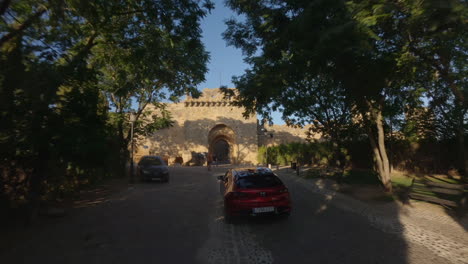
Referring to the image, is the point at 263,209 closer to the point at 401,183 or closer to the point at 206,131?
the point at 401,183

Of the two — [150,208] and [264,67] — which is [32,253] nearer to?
[150,208]

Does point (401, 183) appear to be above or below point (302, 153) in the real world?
below

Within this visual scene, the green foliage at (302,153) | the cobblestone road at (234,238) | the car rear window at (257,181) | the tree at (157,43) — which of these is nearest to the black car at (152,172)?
the tree at (157,43)

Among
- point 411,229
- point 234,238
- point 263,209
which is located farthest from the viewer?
point 263,209

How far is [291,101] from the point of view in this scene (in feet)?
46.6

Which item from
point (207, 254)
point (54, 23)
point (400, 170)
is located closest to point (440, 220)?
point (207, 254)

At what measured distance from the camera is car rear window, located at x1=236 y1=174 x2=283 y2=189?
249 inches

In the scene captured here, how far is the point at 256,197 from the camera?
6156mm

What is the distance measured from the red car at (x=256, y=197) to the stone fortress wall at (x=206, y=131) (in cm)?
2934

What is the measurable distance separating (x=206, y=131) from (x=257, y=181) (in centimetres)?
3028

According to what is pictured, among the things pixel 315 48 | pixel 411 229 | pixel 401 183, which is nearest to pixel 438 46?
pixel 315 48

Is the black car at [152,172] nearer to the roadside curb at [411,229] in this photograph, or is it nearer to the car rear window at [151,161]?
the car rear window at [151,161]

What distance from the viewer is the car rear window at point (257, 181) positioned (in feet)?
20.7

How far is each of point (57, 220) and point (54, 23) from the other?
16.3 ft
